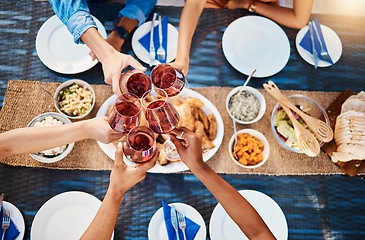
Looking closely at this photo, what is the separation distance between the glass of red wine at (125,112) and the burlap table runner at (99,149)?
35cm

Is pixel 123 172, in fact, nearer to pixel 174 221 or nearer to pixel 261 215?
A: pixel 174 221

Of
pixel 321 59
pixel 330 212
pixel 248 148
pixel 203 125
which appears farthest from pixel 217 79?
pixel 330 212

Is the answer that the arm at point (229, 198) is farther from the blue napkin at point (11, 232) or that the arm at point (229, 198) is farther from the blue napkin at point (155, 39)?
the blue napkin at point (11, 232)

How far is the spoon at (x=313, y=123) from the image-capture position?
146 cm

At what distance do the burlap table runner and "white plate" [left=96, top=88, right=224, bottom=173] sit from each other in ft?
0.24

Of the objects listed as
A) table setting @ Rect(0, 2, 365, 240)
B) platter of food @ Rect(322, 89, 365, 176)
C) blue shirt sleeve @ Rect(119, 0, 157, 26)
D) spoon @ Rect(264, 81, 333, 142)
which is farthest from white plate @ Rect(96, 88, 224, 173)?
platter of food @ Rect(322, 89, 365, 176)

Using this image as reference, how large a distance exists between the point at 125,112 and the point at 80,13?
656mm

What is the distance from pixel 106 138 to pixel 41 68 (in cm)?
69

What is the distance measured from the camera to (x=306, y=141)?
144 cm

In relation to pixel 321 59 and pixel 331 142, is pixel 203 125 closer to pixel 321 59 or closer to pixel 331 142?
pixel 331 142

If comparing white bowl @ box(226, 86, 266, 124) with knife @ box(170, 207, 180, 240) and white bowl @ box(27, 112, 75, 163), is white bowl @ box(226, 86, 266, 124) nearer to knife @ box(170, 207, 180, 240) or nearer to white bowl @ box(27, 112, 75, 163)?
knife @ box(170, 207, 180, 240)

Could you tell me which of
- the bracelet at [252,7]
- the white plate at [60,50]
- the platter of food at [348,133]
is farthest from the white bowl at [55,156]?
the platter of food at [348,133]

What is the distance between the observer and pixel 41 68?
1604mm

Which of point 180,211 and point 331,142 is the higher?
point 331,142
